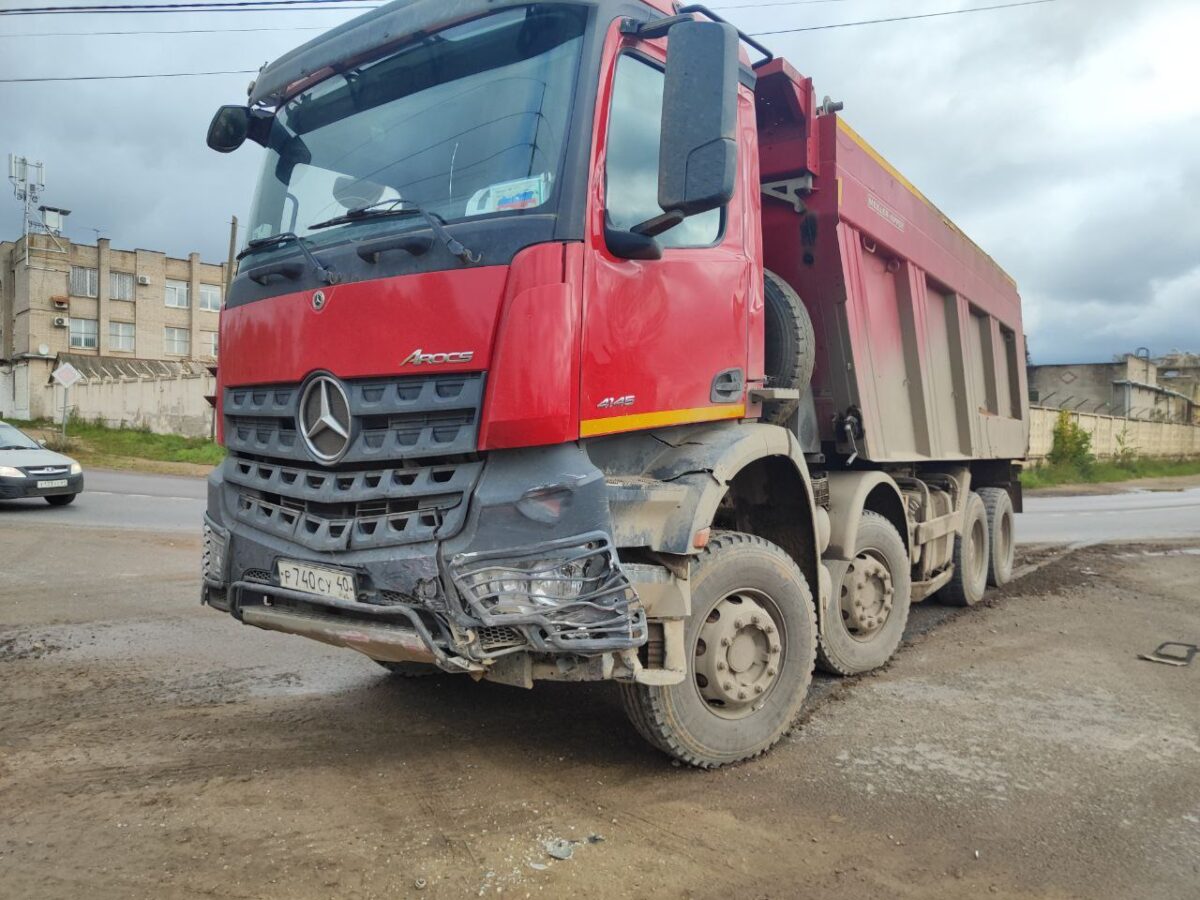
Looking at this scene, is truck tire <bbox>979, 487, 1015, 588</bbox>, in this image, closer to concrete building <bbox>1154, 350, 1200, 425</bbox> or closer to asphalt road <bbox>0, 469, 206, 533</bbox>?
asphalt road <bbox>0, 469, 206, 533</bbox>

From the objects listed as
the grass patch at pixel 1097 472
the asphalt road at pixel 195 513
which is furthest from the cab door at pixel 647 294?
the grass patch at pixel 1097 472

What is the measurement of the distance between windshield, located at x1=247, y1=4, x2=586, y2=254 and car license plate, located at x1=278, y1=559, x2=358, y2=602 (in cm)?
129

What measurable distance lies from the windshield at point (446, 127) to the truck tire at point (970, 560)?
5.57 metres

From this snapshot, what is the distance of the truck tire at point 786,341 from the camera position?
14.9 ft

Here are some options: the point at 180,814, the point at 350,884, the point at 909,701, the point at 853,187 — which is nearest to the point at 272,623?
the point at 180,814

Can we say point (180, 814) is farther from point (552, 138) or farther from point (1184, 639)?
point (1184, 639)

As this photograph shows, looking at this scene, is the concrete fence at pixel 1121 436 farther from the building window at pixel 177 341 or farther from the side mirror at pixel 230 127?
the building window at pixel 177 341

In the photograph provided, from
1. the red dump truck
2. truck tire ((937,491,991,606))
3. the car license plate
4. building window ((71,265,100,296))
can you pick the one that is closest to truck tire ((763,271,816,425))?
the red dump truck

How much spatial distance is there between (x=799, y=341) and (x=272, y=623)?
2.85m

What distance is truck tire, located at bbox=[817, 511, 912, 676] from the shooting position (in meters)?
5.07

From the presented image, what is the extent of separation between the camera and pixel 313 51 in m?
3.91

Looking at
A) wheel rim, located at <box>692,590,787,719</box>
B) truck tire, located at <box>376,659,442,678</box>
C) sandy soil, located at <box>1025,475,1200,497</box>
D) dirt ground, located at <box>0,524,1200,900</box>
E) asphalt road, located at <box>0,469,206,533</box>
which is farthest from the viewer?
sandy soil, located at <box>1025,475,1200,497</box>

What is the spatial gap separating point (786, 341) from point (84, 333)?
57.1m

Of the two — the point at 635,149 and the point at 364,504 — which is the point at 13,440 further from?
the point at 635,149
